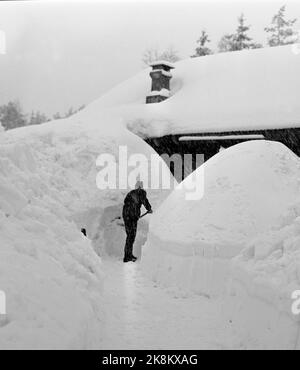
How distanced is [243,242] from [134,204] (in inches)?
125

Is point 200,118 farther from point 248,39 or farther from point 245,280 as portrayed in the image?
point 248,39

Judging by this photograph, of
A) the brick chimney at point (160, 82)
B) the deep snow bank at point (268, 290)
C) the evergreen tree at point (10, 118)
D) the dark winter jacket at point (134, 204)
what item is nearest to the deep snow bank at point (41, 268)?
the deep snow bank at point (268, 290)

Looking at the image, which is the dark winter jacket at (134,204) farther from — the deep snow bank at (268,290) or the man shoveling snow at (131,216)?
the deep snow bank at (268,290)

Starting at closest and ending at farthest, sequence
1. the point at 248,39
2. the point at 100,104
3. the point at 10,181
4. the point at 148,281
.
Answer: the point at 10,181 < the point at 148,281 < the point at 100,104 < the point at 248,39

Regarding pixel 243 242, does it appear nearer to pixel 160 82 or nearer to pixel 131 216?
pixel 131 216

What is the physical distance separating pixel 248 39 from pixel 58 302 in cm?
3239

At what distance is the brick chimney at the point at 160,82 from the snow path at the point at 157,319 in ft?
39.2

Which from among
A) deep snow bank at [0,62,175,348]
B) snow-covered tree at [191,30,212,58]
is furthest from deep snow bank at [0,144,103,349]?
snow-covered tree at [191,30,212,58]

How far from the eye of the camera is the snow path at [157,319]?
14.5 ft

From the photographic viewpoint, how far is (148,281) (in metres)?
7.02

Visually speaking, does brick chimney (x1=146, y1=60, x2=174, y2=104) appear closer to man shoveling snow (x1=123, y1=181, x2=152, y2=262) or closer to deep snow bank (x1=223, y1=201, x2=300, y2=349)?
man shoveling snow (x1=123, y1=181, x2=152, y2=262)

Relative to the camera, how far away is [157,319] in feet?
17.1
